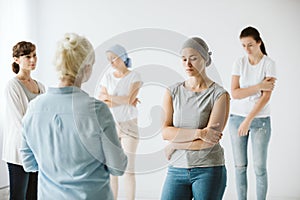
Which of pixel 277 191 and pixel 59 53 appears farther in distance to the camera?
pixel 277 191

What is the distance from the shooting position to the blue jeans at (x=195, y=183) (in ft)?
7.29

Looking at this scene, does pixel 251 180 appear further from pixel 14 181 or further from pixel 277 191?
pixel 14 181

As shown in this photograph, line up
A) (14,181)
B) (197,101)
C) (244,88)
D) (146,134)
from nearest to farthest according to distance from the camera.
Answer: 1. (197,101)
2. (14,181)
3. (146,134)
4. (244,88)

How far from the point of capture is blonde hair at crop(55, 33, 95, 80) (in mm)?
1766

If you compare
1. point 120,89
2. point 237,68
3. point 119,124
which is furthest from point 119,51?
point 237,68

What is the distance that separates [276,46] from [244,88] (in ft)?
2.12

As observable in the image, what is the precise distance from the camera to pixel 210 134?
86.9 inches

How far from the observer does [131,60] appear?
13.3 ft

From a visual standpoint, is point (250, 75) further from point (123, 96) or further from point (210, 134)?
point (210, 134)

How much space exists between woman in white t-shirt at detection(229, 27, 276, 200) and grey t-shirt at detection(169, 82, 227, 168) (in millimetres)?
1374

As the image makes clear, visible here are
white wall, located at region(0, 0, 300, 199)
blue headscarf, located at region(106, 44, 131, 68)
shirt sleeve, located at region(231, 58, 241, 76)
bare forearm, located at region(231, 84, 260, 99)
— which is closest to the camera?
blue headscarf, located at region(106, 44, 131, 68)

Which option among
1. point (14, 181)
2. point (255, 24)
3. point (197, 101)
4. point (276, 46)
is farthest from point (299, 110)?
point (14, 181)

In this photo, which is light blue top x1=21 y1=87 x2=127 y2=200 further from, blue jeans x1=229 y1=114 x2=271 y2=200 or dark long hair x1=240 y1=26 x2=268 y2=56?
dark long hair x1=240 y1=26 x2=268 y2=56

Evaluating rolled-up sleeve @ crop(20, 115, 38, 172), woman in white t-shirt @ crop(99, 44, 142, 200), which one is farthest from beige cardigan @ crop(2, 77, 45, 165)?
rolled-up sleeve @ crop(20, 115, 38, 172)
